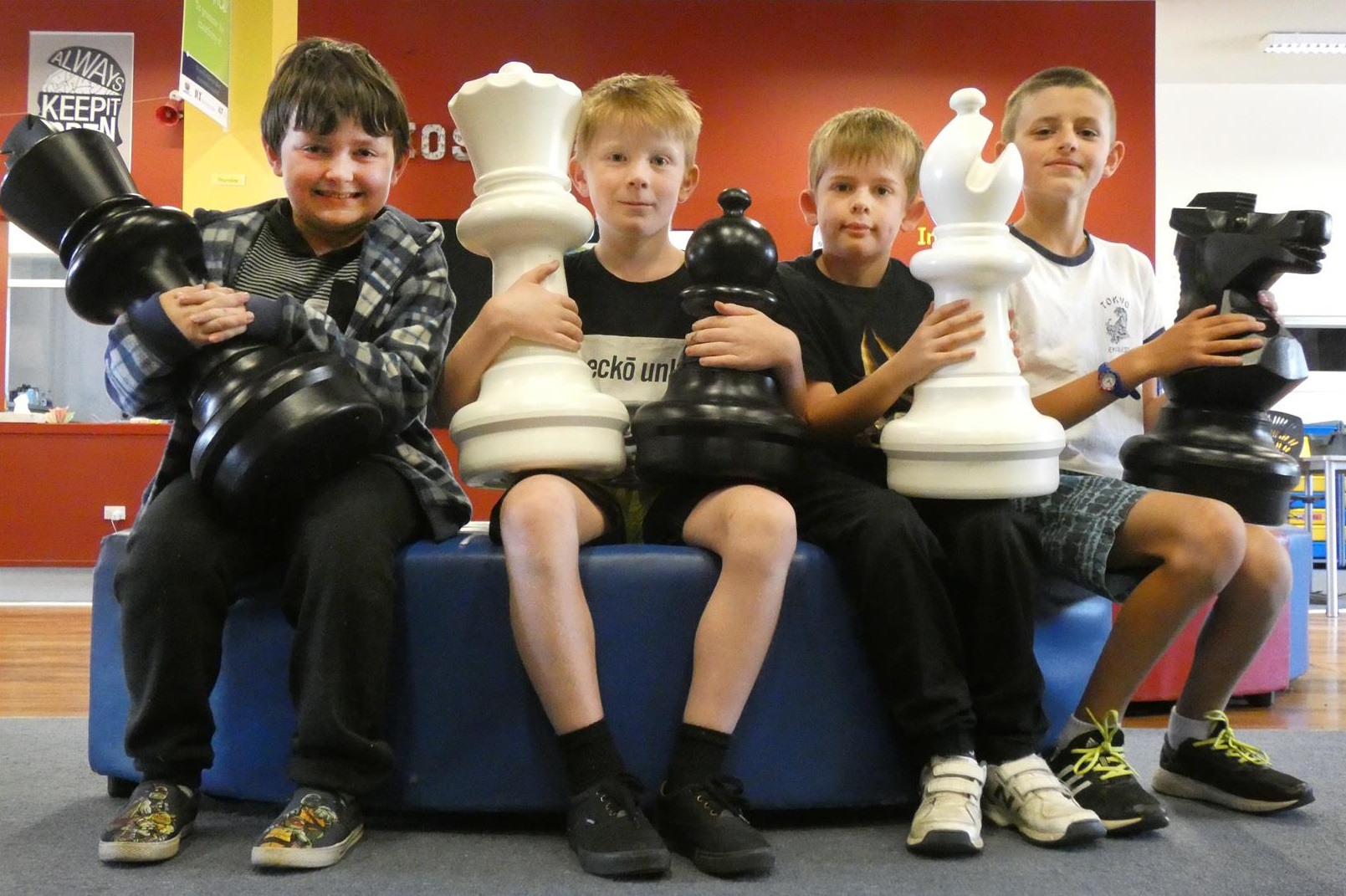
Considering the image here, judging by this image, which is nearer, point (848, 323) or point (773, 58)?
point (848, 323)

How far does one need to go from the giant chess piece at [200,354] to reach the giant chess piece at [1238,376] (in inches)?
39.7

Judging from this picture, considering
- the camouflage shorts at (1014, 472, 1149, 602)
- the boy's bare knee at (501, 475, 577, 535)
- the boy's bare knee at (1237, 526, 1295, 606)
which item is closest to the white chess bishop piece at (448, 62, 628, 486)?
the boy's bare knee at (501, 475, 577, 535)

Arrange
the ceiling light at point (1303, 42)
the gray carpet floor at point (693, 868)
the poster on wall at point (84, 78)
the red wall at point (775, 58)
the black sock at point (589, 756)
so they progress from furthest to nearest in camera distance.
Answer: the ceiling light at point (1303, 42) → the poster on wall at point (84, 78) → the red wall at point (775, 58) → the black sock at point (589, 756) → the gray carpet floor at point (693, 868)

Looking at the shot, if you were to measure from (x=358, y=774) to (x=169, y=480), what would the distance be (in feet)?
1.54

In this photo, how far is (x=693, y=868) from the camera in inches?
44.6

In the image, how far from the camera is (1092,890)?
1.06 meters

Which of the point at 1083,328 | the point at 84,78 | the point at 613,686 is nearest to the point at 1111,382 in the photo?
the point at 1083,328

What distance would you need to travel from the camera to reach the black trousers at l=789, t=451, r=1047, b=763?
123cm

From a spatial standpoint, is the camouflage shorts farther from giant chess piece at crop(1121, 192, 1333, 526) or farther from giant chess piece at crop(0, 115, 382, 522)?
giant chess piece at crop(0, 115, 382, 522)

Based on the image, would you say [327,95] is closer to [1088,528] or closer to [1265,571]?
[1088,528]

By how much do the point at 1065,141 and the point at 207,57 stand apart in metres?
3.48

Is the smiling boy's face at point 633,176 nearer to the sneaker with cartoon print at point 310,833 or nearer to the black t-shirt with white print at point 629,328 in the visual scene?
the black t-shirt with white print at point 629,328

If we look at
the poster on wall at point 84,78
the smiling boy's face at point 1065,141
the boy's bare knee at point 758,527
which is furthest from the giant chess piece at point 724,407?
the poster on wall at point 84,78

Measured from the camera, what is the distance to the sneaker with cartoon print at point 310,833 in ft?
3.59
